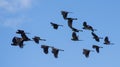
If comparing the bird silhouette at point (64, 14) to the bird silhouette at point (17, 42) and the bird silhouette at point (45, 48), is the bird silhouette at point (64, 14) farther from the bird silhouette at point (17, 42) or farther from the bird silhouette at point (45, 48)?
the bird silhouette at point (17, 42)

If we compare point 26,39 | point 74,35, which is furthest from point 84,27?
point 26,39

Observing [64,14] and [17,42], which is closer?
[17,42]

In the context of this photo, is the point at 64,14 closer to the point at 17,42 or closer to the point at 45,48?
the point at 45,48

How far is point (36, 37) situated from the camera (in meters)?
124

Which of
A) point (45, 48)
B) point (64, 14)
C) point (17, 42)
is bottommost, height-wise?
point (45, 48)

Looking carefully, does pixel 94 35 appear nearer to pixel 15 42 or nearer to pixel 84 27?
pixel 84 27

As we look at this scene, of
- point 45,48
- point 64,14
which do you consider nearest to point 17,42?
point 45,48

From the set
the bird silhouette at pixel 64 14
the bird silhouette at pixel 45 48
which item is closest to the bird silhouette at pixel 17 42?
the bird silhouette at pixel 45 48

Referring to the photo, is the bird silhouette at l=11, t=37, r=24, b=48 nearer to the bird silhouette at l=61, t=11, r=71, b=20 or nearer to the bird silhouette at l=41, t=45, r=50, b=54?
the bird silhouette at l=41, t=45, r=50, b=54

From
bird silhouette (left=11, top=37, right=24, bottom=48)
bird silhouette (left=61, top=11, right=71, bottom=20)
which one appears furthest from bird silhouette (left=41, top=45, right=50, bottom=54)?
bird silhouette (left=61, top=11, right=71, bottom=20)

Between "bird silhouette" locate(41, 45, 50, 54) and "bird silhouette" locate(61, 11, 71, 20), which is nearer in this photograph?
"bird silhouette" locate(41, 45, 50, 54)

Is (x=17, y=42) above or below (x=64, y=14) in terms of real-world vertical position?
below

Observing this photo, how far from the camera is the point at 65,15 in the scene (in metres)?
124

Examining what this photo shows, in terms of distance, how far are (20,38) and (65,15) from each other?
8519mm
